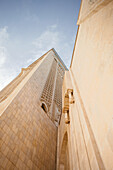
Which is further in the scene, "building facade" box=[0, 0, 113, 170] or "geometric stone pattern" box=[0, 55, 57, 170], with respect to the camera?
"geometric stone pattern" box=[0, 55, 57, 170]

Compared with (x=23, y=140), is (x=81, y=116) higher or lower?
higher

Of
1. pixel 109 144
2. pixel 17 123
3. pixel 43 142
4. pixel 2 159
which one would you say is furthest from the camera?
pixel 43 142

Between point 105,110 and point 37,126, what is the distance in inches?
143

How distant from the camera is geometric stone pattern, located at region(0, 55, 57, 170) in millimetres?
2482

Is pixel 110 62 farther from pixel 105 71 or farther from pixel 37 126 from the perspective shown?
pixel 37 126

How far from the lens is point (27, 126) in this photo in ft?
11.4

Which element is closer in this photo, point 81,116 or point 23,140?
point 81,116

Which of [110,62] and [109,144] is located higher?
[110,62]

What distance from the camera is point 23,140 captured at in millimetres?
3035

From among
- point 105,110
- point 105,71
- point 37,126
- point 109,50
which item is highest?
point 109,50

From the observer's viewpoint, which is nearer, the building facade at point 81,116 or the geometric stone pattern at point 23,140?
the building facade at point 81,116

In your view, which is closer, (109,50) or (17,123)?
(109,50)

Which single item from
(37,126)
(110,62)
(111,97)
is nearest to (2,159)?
(37,126)

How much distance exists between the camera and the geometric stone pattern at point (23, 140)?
8.14ft
